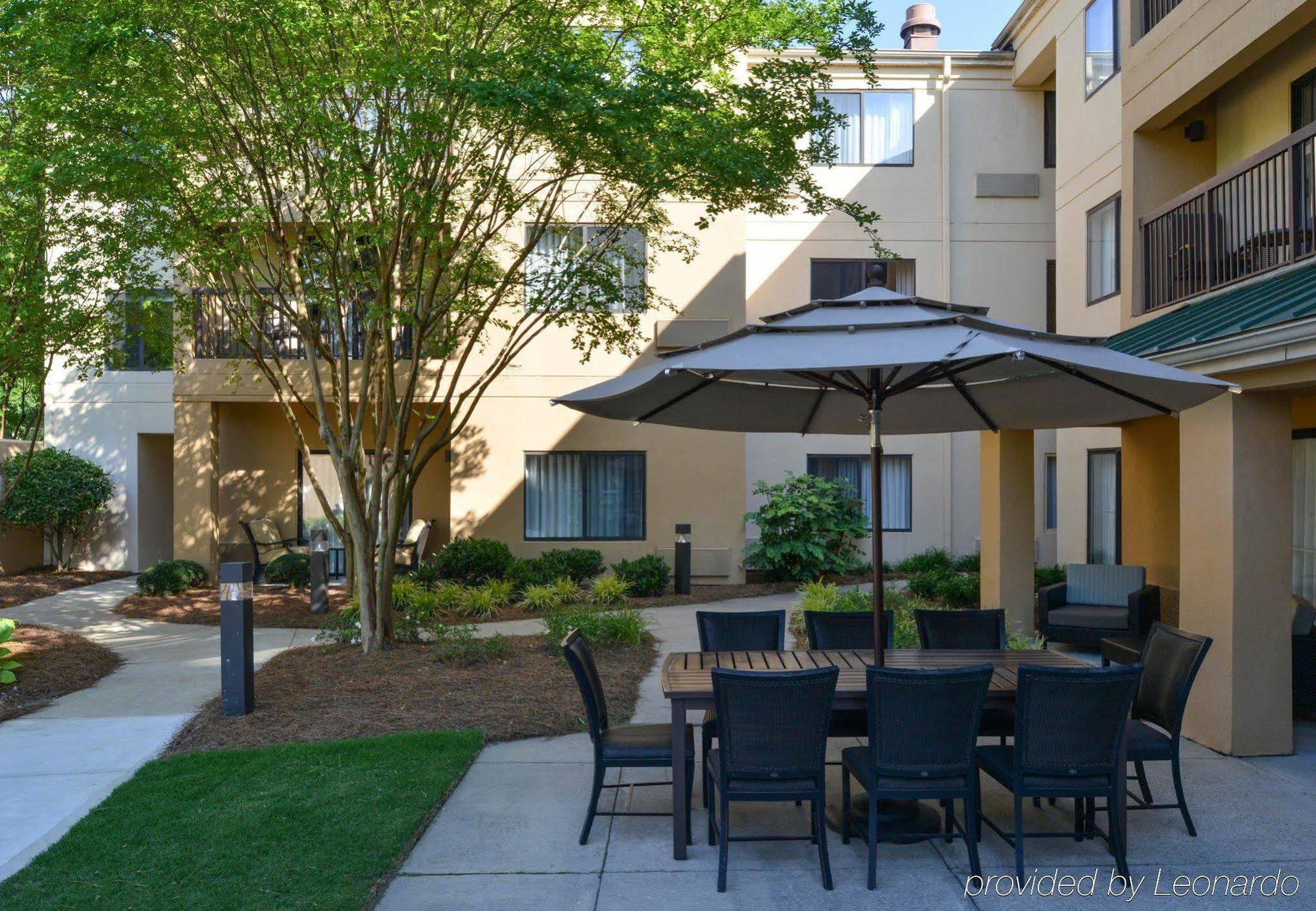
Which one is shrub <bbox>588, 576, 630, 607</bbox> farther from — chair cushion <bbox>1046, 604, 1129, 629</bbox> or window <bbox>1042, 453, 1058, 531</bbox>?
window <bbox>1042, 453, 1058, 531</bbox>

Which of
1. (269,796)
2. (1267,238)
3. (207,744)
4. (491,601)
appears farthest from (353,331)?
(1267,238)

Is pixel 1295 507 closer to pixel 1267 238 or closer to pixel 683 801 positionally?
pixel 1267 238

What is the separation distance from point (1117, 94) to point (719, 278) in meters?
6.11

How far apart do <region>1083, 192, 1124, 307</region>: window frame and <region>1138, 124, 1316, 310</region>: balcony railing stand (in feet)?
9.69

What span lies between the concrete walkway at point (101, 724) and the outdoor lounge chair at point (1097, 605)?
27.3ft

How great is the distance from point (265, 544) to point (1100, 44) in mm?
14704

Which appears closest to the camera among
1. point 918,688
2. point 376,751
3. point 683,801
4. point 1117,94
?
point 918,688

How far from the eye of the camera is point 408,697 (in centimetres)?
891

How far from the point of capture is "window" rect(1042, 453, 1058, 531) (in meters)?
18.9

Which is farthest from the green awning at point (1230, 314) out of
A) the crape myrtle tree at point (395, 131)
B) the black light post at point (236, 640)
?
the black light post at point (236, 640)

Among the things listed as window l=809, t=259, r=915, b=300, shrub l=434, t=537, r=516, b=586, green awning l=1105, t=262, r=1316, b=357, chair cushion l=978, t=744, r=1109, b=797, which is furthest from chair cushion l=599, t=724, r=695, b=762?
window l=809, t=259, r=915, b=300

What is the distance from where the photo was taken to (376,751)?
7.30 m

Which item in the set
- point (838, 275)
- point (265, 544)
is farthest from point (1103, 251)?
point (265, 544)

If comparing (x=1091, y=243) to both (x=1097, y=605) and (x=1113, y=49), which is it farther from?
(x=1097, y=605)
